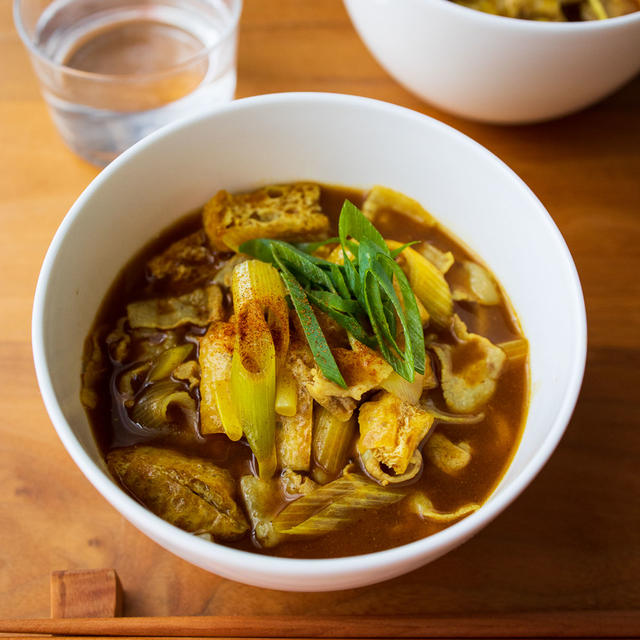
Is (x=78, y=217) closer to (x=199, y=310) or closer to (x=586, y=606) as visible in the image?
(x=199, y=310)

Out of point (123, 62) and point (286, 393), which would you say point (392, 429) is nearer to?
point (286, 393)

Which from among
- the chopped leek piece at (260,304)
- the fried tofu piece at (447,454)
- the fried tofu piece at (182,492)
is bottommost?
the fried tofu piece at (182,492)

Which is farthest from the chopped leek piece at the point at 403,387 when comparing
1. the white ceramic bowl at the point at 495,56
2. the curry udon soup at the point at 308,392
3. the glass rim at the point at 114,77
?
the glass rim at the point at 114,77

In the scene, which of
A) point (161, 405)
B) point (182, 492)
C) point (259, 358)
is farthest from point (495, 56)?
point (182, 492)

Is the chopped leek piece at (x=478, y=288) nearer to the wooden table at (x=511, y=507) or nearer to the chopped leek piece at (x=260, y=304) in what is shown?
the wooden table at (x=511, y=507)

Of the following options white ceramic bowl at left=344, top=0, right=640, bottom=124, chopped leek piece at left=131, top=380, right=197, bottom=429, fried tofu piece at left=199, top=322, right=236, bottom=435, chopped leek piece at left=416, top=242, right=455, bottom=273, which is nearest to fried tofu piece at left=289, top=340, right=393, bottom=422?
fried tofu piece at left=199, top=322, right=236, bottom=435

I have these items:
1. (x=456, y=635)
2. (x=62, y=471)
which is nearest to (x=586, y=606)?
(x=456, y=635)
